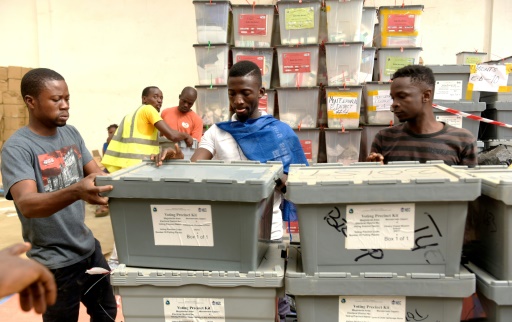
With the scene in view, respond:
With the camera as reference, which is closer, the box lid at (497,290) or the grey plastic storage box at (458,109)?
the box lid at (497,290)

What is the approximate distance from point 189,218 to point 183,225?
3 cm

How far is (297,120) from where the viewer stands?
3645 mm

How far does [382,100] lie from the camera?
141 inches

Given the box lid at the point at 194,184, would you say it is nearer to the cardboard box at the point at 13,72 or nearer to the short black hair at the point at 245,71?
the short black hair at the point at 245,71

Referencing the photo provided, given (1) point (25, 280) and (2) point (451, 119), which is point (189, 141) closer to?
(2) point (451, 119)

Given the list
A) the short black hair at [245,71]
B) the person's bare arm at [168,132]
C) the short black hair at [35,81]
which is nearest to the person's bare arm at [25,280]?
the short black hair at [35,81]

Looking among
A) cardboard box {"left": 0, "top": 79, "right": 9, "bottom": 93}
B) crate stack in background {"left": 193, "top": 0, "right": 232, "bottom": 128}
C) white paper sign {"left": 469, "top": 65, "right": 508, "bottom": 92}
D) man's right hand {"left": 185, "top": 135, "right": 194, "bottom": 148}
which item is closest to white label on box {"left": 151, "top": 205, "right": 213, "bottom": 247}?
man's right hand {"left": 185, "top": 135, "right": 194, "bottom": 148}

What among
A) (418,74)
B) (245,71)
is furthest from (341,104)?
(245,71)

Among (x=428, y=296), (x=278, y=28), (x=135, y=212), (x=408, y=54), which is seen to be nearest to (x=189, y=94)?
(x=278, y=28)

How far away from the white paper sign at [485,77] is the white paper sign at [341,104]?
96 cm

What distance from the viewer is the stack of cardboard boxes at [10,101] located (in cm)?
654

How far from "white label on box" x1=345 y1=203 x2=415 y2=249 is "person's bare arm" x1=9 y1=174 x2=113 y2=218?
70 centimetres

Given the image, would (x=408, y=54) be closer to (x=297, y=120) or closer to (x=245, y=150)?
(x=297, y=120)

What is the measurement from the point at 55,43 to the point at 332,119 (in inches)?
201
